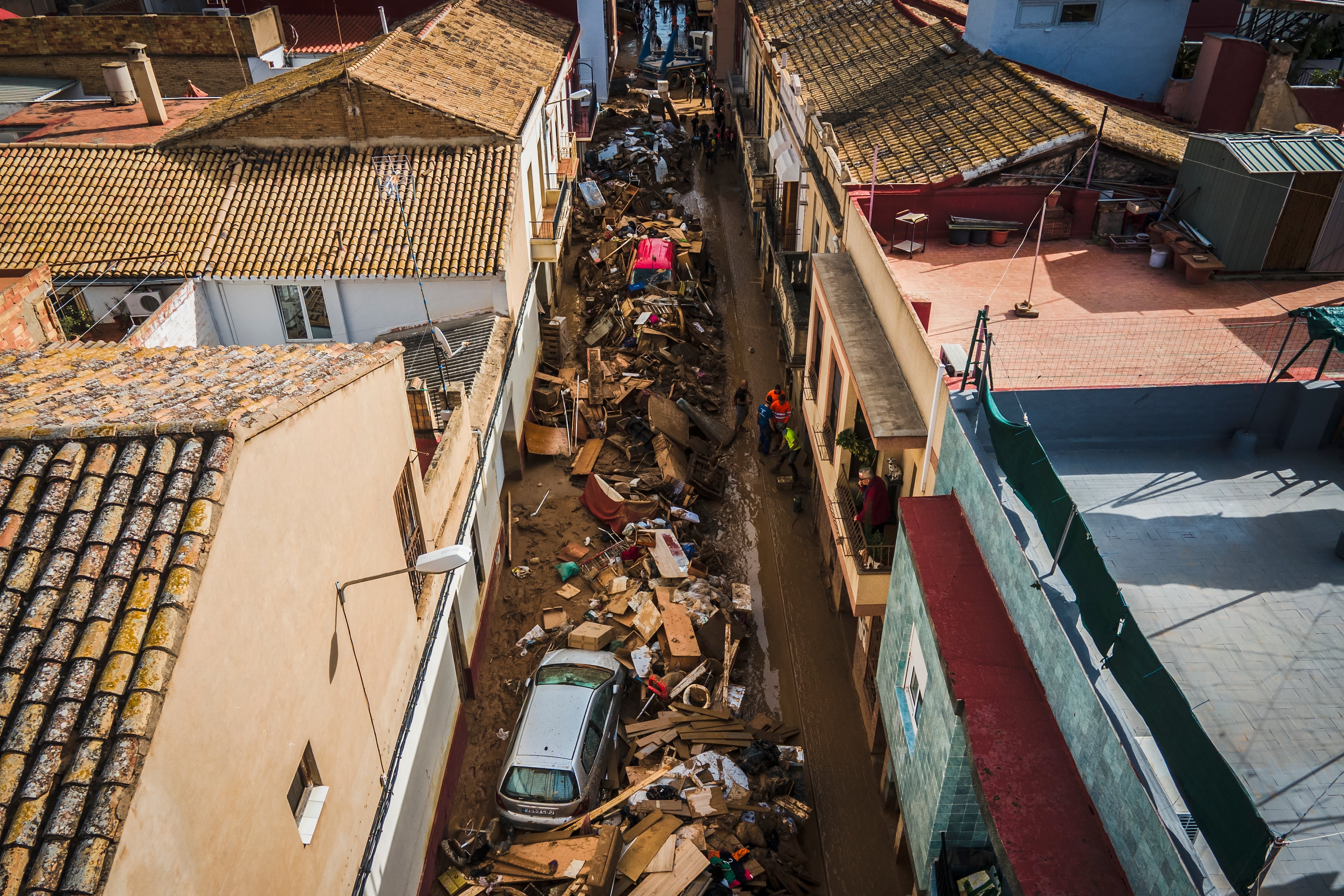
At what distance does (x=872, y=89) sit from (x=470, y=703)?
17.2 meters

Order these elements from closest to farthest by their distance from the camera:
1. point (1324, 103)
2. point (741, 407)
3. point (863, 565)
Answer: point (863, 565) → point (1324, 103) → point (741, 407)

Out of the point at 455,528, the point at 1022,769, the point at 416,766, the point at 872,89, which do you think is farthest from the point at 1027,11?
the point at 416,766

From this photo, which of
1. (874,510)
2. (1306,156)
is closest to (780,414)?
(874,510)

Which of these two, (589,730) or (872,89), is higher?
(872,89)

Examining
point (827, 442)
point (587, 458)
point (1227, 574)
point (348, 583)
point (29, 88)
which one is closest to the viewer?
point (1227, 574)

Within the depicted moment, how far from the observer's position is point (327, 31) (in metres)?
33.2

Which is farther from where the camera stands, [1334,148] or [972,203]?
[972,203]

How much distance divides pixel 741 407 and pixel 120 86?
2000 centimetres

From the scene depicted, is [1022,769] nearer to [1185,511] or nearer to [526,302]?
[1185,511]

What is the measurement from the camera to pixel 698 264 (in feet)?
98.5

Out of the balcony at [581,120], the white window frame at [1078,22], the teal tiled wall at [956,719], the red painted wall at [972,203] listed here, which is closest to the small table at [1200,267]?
the red painted wall at [972,203]

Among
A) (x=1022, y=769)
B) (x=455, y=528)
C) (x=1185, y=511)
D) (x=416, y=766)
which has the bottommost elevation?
(x=416, y=766)

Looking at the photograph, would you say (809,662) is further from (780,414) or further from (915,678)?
(780,414)

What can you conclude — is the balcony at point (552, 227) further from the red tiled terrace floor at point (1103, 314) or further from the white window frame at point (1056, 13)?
the white window frame at point (1056, 13)
